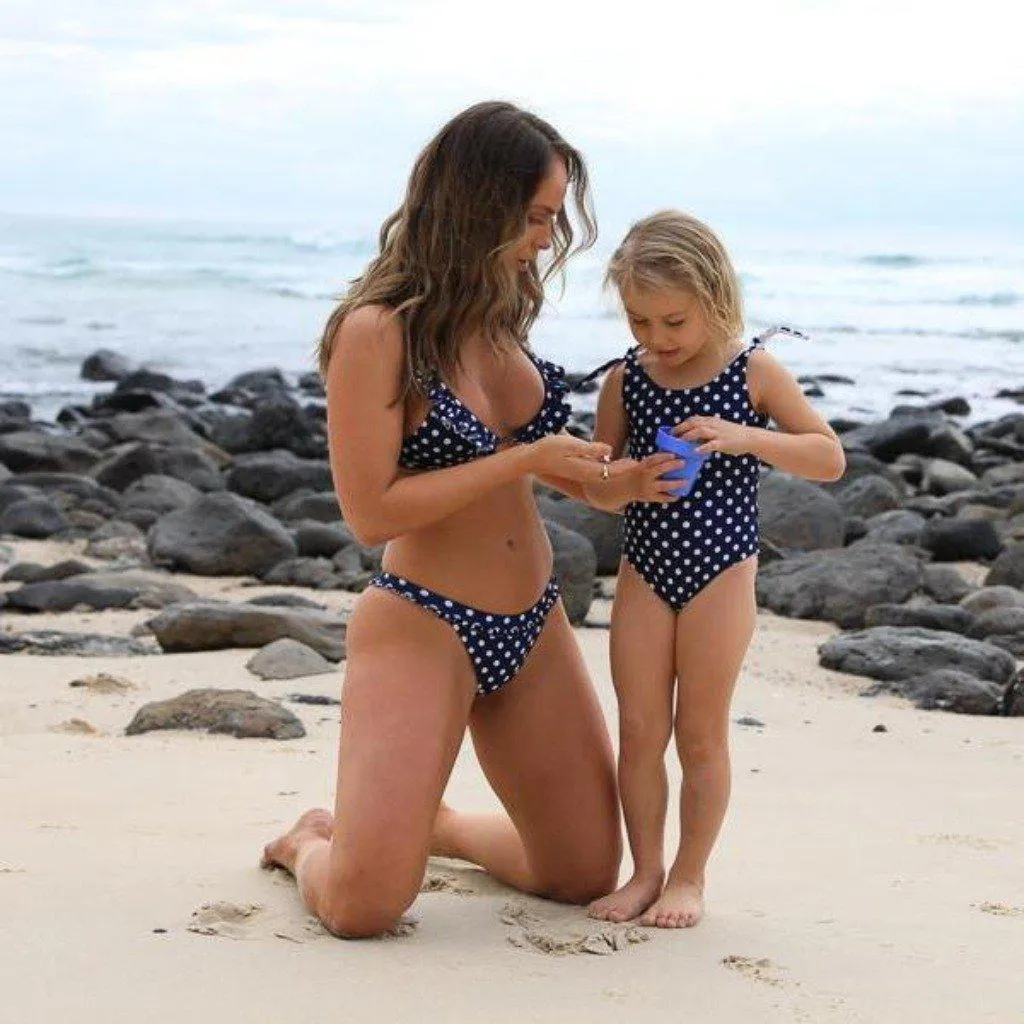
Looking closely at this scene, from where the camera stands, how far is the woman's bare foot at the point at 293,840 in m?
4.63

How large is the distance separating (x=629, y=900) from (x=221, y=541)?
21.1ft

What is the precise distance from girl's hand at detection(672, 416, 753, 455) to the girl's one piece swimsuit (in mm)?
142

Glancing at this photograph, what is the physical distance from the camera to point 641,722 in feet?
14.7

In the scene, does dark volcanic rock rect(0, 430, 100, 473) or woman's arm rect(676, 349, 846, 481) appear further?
dark volcanic rock rect(0, 430, 100, 473)

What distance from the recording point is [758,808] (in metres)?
5.72

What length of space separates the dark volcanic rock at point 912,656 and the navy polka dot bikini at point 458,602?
150 inches

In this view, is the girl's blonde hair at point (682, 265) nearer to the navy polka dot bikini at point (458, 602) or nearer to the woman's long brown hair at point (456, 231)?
the woman's long brown hair at point (456, 231)

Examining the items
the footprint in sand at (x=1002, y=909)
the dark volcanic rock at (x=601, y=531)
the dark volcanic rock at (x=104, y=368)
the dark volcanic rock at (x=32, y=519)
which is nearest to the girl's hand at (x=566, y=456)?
the footprint in sand at (x=1002, y=909)

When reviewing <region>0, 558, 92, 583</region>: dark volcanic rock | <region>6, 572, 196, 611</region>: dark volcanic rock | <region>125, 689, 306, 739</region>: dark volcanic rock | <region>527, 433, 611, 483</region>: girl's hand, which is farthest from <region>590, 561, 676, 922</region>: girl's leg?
<region>0, 558, 92, 583</region>: dark volcanic rock

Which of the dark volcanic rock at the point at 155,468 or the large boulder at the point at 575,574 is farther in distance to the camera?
the dark volcanic rock at the point at 155,468

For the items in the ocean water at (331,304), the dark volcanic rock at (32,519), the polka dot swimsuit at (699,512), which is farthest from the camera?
the ocean water at (331,304)

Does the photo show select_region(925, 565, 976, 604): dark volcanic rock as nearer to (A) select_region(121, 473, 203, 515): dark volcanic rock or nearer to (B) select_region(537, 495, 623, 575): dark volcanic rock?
(B) select_region(537, 495, 623, 575): dark volcanic rock

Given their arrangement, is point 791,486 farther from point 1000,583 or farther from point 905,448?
point 905,448

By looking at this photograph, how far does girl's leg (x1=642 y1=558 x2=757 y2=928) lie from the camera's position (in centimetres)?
442
